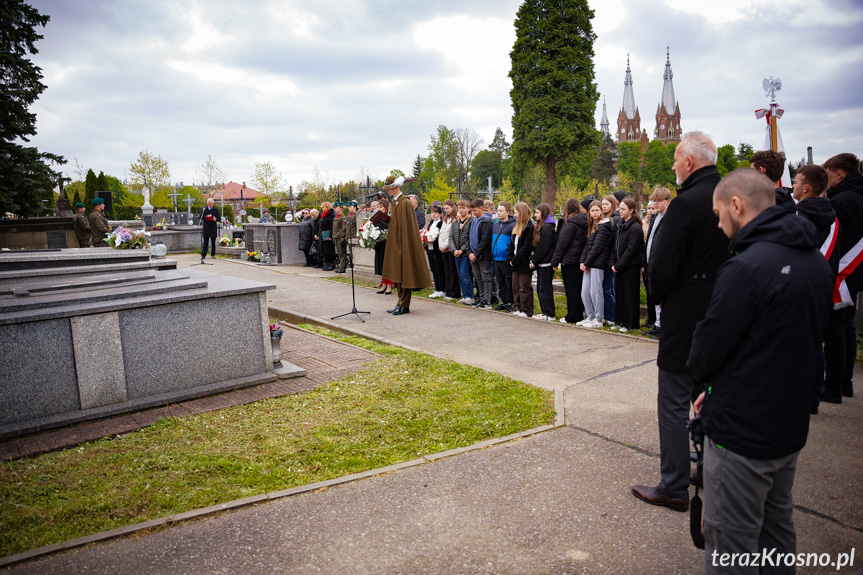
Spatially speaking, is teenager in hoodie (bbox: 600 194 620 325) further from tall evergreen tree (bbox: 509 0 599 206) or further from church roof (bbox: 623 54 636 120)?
church roof (bbox: 623 54 636 120)

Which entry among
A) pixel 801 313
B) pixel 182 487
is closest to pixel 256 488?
pixel 182 487

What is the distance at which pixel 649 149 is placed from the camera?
107 metres

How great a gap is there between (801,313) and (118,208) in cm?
5404

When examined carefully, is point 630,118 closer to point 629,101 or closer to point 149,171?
point 629,101

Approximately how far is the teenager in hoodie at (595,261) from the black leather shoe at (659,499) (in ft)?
20.1

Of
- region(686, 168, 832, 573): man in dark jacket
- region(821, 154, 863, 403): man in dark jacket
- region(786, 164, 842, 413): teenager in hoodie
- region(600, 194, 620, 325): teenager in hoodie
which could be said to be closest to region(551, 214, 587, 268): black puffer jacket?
region(600, 194, 620, 325): teenager in hoodie

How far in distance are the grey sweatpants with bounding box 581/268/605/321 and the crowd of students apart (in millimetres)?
17

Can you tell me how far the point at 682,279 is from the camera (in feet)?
13.1

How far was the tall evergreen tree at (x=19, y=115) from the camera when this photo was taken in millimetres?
22250

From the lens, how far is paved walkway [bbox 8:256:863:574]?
352 cm

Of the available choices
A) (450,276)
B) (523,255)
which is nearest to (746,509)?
(523,255)

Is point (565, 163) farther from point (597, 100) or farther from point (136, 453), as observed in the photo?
point (136, 453)

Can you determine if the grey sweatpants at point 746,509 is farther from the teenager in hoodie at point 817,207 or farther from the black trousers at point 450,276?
the black trousers at point 450,276

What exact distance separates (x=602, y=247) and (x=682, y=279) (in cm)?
617
